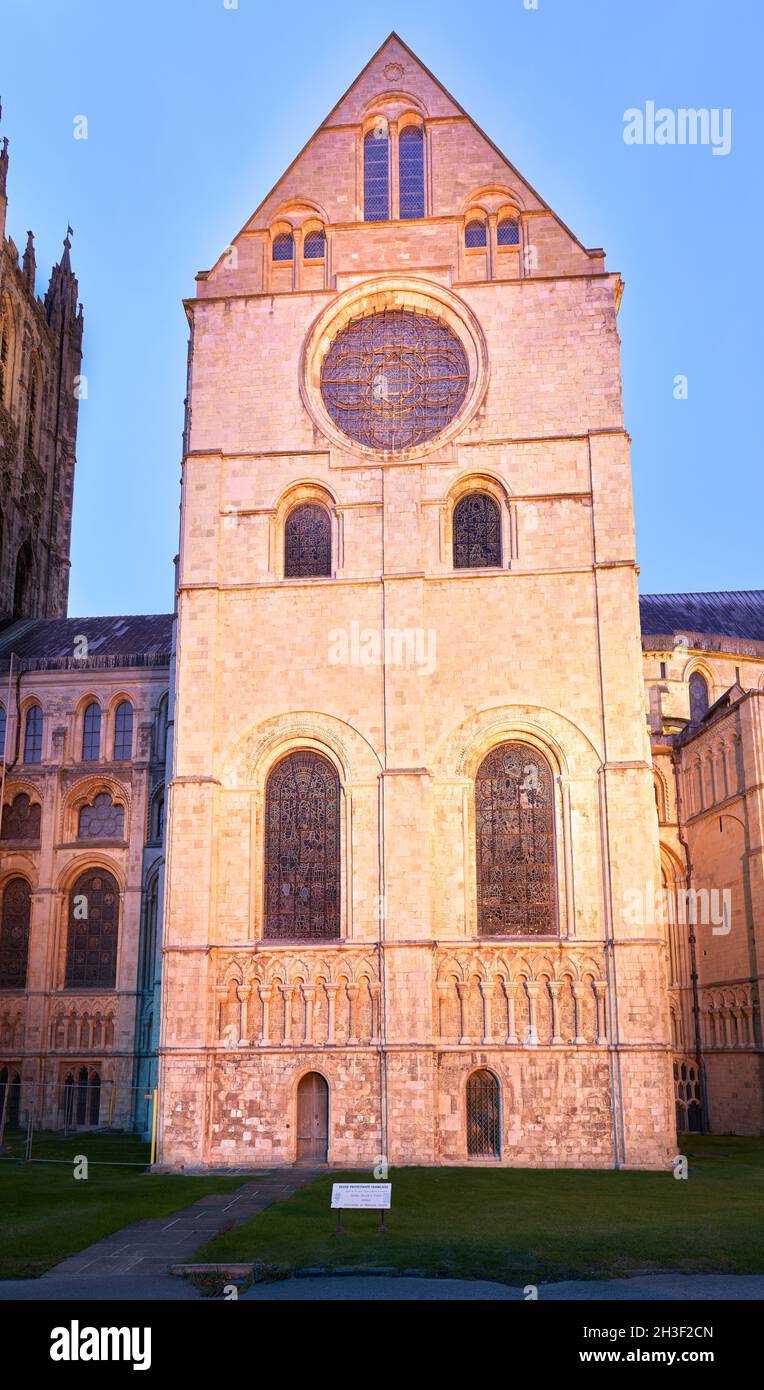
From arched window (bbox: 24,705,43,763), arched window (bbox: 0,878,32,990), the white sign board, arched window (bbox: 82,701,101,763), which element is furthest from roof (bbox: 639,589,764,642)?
the white sign board

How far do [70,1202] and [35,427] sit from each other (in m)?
44.7

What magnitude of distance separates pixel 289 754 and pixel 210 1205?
10.8 meters

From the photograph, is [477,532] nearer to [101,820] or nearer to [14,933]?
[101,820]

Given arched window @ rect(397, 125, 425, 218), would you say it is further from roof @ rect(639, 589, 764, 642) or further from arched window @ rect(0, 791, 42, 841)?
arched window @ rect(0, 791, 42, 841)

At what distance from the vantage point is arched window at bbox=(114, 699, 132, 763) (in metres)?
44.2

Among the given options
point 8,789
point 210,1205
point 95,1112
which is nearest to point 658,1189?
point 210,1205

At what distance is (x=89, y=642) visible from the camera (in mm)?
48656

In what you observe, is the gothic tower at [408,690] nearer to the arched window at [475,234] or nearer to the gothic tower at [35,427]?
the arched window at [475,234]

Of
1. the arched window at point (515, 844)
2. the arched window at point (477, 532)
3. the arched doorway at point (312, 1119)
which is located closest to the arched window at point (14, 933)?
the arched doorway at point (312, 1119)

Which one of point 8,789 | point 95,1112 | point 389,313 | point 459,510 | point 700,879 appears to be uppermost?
point 389,313

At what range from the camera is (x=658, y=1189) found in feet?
72.1

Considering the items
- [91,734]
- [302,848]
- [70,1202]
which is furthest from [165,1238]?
[91,734]

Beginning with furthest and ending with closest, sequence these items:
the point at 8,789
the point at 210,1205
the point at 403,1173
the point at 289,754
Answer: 1. the point at 8,789
2. the point at 289,754
3. the point at 403,1173
4. the point at 210,1205
